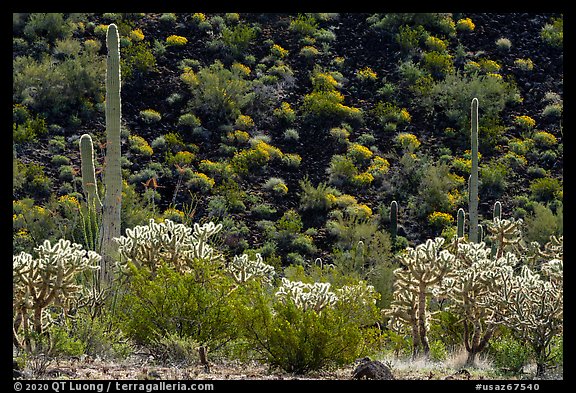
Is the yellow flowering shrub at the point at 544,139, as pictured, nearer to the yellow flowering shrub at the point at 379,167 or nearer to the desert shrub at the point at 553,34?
the yellow flowering shrub at the point at 379,167

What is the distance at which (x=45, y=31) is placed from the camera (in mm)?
37094

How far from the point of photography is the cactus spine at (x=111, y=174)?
12961 mm

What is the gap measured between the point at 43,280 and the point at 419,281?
13.4 feet

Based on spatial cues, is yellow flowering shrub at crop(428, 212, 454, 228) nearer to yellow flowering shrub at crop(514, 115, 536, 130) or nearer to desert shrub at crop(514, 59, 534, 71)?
yellow flowering shrub at crop(514, 115, 536, 130)

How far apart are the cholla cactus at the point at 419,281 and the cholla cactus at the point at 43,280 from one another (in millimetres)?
3509

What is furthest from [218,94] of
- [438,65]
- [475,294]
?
[475,294]

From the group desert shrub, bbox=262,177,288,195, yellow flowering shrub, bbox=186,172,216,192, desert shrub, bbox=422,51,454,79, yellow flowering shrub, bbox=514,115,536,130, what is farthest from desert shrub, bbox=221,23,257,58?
yellow flowering shrub, bbox=514,115,536,130

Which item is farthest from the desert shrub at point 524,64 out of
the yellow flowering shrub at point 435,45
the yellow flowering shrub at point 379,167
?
the yellow flowering shrub at point 379,167

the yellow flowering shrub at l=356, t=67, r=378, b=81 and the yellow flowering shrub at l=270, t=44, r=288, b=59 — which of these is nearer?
the yellow flowering shrub at l=356, t=67, r=378, b=81

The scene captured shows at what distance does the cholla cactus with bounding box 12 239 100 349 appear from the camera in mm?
10133

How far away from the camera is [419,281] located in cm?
1145

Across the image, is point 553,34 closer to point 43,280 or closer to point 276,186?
point 276,186

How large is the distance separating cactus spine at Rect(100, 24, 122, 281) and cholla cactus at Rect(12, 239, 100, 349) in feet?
7.25

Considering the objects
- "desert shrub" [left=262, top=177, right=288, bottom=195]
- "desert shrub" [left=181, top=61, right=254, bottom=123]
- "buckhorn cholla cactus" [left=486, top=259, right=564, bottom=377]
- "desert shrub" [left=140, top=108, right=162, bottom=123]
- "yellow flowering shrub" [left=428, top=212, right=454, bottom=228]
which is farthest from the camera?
"desert shrub" [left=181, top=61, right=254, bottom=123]
